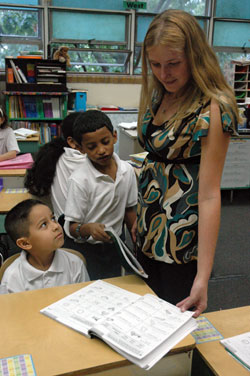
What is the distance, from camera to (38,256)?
151cm

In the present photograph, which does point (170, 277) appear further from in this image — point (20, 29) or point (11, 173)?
point (20, 29)

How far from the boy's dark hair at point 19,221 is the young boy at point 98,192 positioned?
0.17m

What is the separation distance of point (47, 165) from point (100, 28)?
181 inches

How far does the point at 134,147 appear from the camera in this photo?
4113 mm

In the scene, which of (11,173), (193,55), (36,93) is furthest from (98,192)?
(36,93)

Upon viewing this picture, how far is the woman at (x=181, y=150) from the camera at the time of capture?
106 centimetres

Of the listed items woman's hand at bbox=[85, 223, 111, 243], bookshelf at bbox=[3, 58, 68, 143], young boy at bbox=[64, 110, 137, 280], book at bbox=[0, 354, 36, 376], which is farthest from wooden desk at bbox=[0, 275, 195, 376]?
bookshelf at bbox=[3, 58, 68, 143]

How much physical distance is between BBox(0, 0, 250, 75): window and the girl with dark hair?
12.5 feet

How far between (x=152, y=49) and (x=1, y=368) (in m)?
0.92

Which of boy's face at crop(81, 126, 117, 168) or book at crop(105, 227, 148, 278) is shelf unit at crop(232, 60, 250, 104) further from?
book at crop(105, 227, 148, 278)

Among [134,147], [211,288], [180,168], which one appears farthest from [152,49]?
[134,147]

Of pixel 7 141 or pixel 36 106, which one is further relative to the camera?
pixel 36 106

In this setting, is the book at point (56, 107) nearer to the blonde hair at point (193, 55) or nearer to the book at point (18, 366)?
the blonde hair at point (193, 55)

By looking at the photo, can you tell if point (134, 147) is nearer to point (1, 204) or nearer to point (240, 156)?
point (240, 156)
